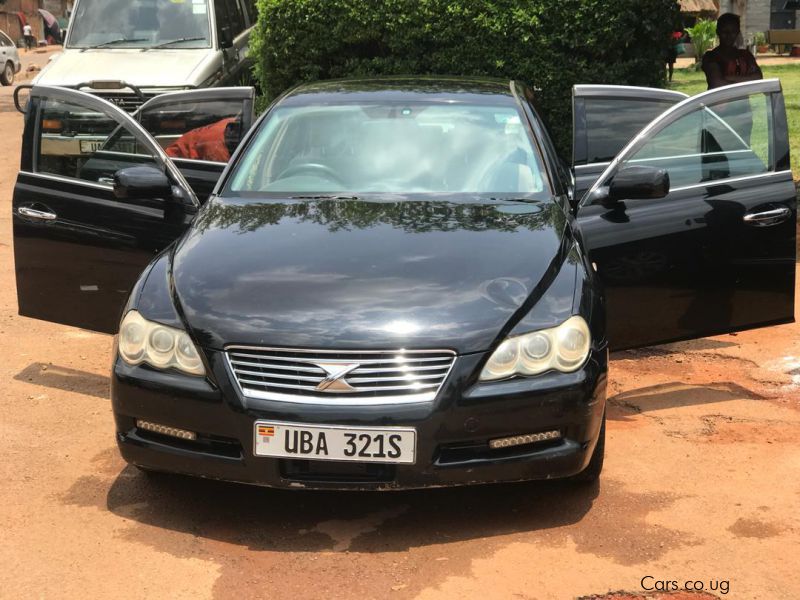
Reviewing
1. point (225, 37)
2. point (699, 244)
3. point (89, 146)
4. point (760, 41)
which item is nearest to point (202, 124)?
point (89, 146)

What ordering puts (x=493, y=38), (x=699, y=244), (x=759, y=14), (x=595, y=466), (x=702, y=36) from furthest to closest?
1. (x=759, y=14)
2. (x=702, y=36)
3. (x=493, y=38)
4. (x=699, y=244)
5. (x=595, y=466)

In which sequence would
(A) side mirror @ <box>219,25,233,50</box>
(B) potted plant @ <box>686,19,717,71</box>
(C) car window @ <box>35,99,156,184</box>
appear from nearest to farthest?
(C) car window @ <box>35,99,156,184</box> < (A) side mirror @ <box>219,25,233,50</box> < (B) potted plant @ <box>686,19,717,71</box>

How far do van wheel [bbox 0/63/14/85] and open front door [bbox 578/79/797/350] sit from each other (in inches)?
1111

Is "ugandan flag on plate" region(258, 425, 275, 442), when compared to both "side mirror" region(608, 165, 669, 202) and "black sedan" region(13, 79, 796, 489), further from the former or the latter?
"side mirror" region(608, 165, 669, 202)

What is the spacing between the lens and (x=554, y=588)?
12.4 feet

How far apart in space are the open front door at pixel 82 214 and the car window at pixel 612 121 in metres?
2.07

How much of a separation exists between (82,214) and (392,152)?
5.24ft

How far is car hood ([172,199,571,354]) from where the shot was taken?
404cm

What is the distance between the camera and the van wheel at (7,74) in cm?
3107

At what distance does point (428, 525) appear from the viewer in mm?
4336

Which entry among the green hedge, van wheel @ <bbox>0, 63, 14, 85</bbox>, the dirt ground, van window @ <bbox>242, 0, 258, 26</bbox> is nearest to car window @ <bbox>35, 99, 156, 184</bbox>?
the dirt ground

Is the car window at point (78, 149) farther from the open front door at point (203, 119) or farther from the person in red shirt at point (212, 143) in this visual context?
the person in red shirt at point (212, 143)

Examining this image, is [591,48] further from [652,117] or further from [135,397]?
[135,397]

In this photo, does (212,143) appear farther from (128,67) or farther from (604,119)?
(128,67)
